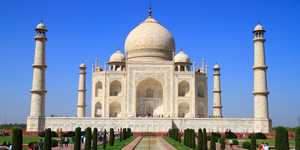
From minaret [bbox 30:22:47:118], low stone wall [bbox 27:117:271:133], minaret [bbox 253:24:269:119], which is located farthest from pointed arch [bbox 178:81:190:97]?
minaret [bbox 30:22:47:118]

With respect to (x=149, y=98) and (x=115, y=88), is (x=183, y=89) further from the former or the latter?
(x=115, y=88)

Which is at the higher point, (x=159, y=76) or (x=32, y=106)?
(x=159, y=76)

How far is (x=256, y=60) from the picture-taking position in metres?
28.7

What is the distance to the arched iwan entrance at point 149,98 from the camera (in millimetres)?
33125

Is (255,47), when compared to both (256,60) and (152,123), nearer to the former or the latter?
(256,60)

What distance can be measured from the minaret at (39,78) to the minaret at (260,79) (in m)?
13.1

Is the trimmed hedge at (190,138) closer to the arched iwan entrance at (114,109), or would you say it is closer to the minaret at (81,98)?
the arched iwan entrance at (114,109)

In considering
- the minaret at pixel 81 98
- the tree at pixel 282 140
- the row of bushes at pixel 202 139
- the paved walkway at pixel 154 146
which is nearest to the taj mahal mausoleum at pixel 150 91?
the minaret at pixel 81 98

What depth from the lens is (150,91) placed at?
3438 cm

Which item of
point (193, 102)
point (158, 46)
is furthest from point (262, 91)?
point (158, 46)

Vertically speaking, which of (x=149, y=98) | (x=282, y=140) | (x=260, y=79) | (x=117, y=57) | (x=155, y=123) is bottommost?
(x=282, y=140)

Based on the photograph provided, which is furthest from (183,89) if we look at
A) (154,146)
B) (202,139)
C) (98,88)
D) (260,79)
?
(202,139)

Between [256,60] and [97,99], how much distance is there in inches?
467

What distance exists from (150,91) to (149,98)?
0.75 meters
